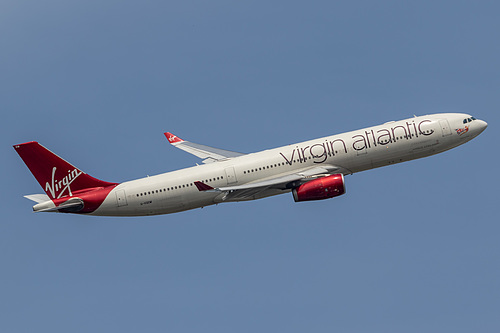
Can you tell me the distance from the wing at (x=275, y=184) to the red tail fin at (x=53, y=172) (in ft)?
47.1

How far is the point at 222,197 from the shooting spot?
102 metres

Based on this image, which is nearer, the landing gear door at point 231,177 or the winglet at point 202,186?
the winglet at point 202,186

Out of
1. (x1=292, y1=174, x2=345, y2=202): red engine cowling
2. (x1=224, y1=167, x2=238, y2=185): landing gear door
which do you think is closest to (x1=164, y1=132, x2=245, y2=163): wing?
(x1=224, y1=167, x2=238, y2=185): landing gear door

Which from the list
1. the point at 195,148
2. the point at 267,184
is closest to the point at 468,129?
the point at 267,184

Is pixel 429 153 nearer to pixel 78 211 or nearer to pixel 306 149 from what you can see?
pixel 306 149

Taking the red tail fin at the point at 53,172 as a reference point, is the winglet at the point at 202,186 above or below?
below

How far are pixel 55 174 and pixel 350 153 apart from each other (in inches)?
1324

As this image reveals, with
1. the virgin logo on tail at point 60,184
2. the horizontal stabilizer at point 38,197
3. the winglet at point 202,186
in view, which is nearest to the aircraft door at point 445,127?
the winglet at point 202,186

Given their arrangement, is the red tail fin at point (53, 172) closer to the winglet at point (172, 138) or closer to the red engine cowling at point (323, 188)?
the winglet at point (172, 138)

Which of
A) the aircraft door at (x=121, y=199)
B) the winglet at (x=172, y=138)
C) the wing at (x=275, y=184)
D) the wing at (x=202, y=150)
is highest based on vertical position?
the winglet at (x=172, y=138)

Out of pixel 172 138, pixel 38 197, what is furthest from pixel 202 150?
pixel 38 197

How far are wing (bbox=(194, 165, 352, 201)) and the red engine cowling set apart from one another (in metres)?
1.34

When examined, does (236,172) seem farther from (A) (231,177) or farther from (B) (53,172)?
(B) (53,172)

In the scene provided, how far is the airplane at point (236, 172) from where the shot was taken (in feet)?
331
